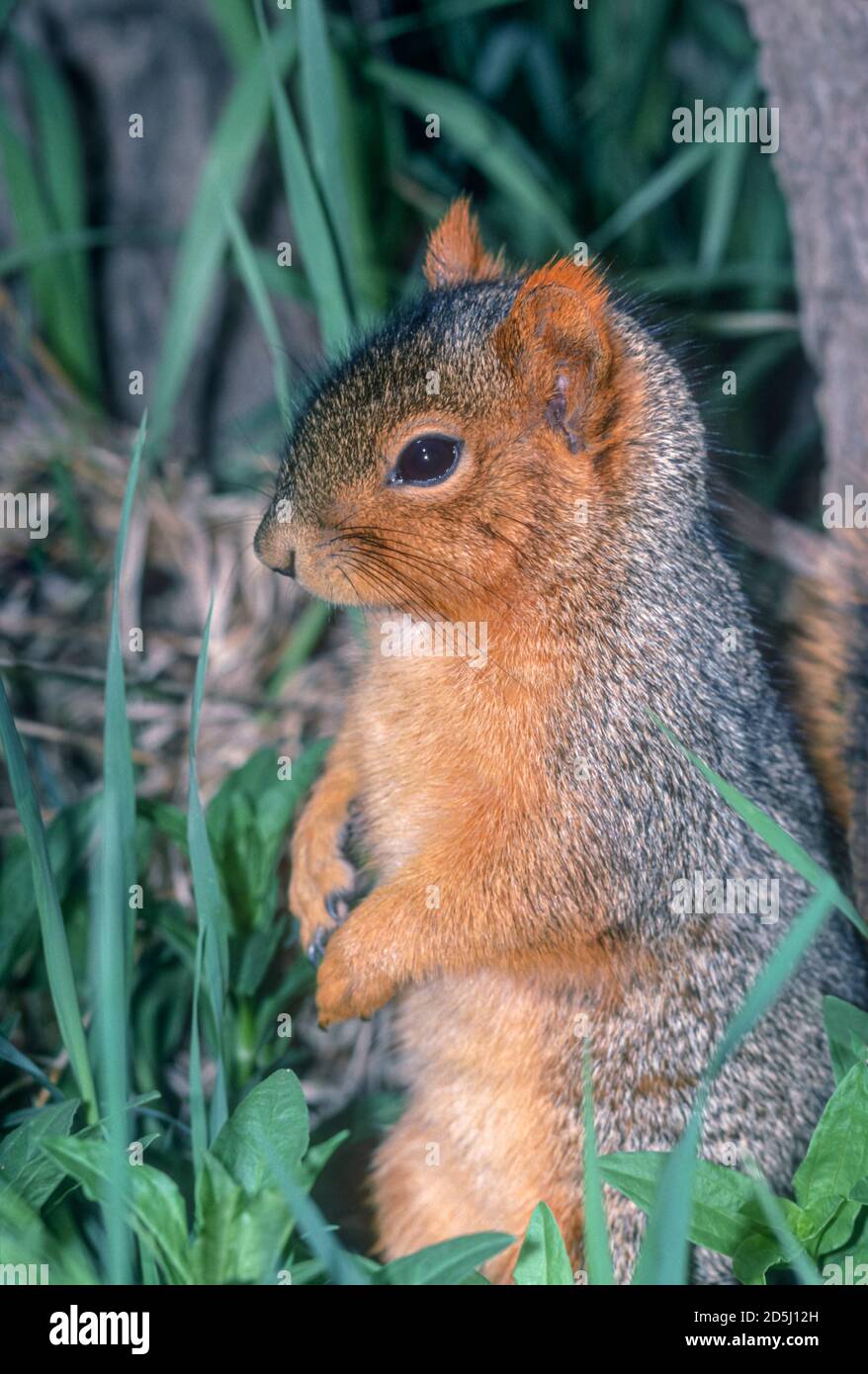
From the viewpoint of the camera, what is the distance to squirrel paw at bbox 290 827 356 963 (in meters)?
3.26

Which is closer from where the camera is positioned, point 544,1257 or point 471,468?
point 544,1257

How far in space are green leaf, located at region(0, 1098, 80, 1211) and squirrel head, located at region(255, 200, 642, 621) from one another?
1217 mm

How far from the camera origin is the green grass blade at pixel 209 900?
8.36 feet

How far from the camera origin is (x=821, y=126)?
3873 mm

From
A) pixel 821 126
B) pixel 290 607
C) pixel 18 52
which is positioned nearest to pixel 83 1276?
pixel 290 607

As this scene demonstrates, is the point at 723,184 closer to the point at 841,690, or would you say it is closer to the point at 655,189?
the point at 655,189

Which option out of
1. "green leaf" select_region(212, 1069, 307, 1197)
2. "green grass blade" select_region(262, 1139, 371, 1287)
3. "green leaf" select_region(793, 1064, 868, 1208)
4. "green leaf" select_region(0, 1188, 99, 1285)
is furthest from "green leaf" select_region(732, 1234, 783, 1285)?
"green leaf" select_region(0, 1188, 99, 1285)

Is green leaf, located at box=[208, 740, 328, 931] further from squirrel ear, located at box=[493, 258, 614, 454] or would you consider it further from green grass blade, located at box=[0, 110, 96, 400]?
green grass blade, located at box=[0, 110, 96, 400]

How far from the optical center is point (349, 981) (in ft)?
9.40

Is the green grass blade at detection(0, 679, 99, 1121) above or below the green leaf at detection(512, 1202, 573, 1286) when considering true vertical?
above

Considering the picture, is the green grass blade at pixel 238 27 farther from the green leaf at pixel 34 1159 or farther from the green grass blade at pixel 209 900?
the green leaf at pixel 34 1159

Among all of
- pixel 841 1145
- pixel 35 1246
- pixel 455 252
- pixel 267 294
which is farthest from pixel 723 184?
pixel 35 1246

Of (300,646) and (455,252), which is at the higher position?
(455,252)

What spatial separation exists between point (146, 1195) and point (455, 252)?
2.41 m
